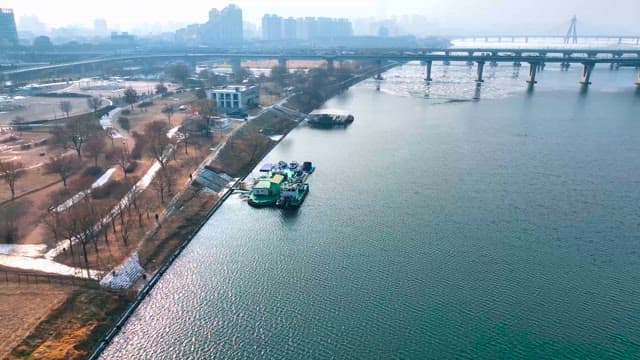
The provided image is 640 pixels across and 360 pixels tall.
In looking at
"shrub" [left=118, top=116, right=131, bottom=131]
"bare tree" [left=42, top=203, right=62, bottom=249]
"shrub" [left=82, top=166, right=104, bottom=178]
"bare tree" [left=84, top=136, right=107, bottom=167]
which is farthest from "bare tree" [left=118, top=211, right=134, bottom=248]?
"shrub" [left=118, top=116, right=131, bottom=131]

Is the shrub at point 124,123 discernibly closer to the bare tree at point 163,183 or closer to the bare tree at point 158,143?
the bare tree at point 158,143

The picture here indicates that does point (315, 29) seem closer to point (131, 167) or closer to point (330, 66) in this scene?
point (330, 66)

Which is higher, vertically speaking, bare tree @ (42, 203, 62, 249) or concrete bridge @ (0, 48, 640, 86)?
concrete bridge @ (0, 48, 640, 86)

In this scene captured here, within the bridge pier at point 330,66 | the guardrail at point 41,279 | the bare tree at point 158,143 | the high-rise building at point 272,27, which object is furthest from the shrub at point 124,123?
the high-rise building at point 272,27

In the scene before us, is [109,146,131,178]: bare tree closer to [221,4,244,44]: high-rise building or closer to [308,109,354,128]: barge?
[308,109,354,128]: barge

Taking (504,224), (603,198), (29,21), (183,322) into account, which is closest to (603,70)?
(603,198)
